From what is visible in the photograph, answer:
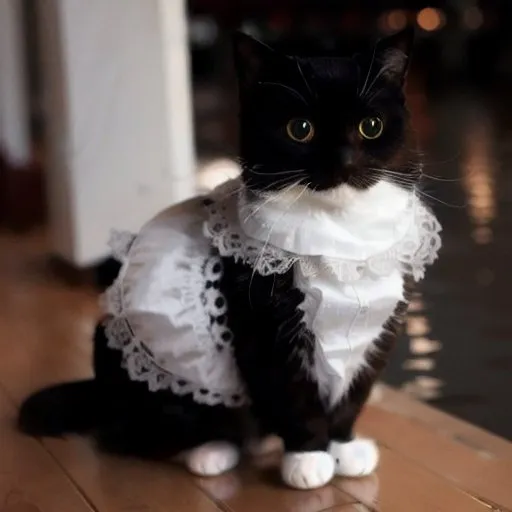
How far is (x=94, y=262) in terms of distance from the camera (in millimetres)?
2004

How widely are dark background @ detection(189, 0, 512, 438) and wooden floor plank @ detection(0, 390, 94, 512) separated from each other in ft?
1.87

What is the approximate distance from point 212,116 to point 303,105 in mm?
3437

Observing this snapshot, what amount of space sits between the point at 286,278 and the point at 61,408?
0.43 meters

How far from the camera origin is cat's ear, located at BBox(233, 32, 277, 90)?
3.40 ft

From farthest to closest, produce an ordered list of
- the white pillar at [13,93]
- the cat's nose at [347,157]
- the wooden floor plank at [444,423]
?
1. the white pillar at [13,93]
2. the wooden floor plank at [444,423]
3. the cat's nose at [347,157]

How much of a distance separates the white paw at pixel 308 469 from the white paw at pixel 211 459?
9cm

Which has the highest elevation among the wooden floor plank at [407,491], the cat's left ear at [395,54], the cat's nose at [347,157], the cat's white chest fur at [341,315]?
the cat's left ear at [395,54]

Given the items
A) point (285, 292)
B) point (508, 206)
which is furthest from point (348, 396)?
point (508, 206)

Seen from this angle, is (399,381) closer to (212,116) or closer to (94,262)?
(94,262)

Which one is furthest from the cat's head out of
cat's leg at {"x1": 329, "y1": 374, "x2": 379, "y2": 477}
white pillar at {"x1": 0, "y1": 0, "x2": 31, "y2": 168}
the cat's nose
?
white pillar at {"x1": 0, "y1": 0, "x2": 31, "y2": 168}

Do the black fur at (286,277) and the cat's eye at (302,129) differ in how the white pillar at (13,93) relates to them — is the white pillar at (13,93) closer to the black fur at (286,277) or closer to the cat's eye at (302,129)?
the black fur at (286,277)

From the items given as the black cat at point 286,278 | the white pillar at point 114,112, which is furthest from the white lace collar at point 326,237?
the white pillar at point 114,112

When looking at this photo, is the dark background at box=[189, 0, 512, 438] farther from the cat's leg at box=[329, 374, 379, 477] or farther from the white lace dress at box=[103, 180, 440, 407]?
the cat's leg at box=[329, 374, 379, 477]

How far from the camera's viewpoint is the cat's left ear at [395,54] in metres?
1.04
